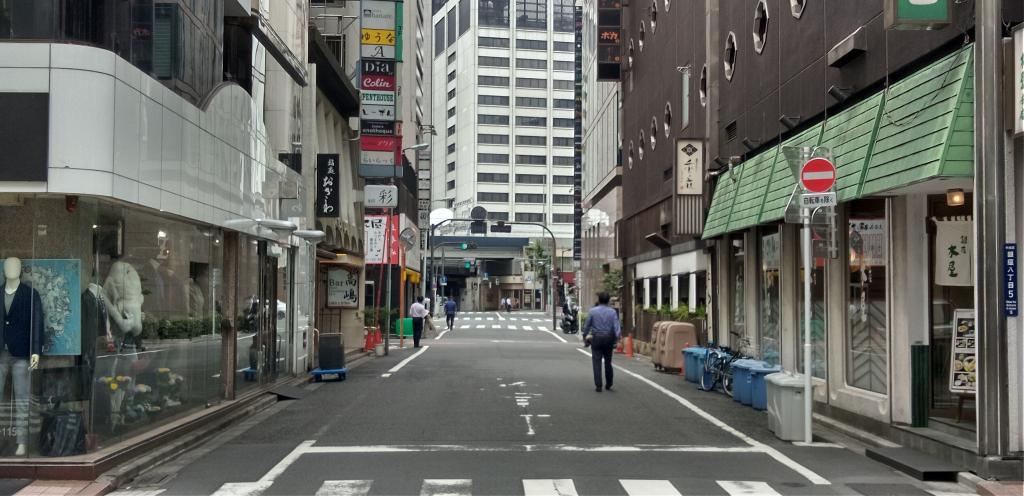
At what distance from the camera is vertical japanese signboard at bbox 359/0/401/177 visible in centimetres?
3139

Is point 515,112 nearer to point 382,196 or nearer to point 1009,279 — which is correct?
point 382,196

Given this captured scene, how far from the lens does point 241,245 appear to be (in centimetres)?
1727

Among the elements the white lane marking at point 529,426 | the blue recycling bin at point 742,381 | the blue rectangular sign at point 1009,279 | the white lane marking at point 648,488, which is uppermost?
the blue rectangular sign at point 1009,279

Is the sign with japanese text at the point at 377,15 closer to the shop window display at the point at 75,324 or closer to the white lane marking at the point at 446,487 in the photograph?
the shop window display at the point at 75,324

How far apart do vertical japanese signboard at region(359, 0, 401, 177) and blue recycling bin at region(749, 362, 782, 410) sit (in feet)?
59.5

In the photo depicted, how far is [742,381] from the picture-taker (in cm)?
1761

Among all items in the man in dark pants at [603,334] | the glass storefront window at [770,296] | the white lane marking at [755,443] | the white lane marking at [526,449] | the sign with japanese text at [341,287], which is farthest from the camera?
the sign with japanese text at [341,287]

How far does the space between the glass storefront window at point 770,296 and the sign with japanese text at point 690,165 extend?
555cm

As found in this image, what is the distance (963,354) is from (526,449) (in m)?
5.07

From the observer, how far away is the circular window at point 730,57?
76.5 ft

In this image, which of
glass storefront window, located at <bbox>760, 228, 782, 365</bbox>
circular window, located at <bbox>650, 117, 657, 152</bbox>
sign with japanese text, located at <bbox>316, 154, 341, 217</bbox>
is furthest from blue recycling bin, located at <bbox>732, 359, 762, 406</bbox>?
circular window, located at <bbox>650, 117, 657, 152</bbox>

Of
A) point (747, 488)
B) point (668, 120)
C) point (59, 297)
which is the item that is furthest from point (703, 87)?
point (59, 297)

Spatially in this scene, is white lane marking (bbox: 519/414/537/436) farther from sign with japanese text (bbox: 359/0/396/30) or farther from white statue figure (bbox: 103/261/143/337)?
sign with japanese text (bbox: 359/0/396/30)

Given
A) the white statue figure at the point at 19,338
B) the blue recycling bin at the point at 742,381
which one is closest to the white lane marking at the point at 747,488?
the white statue figure at the point at 19,338
